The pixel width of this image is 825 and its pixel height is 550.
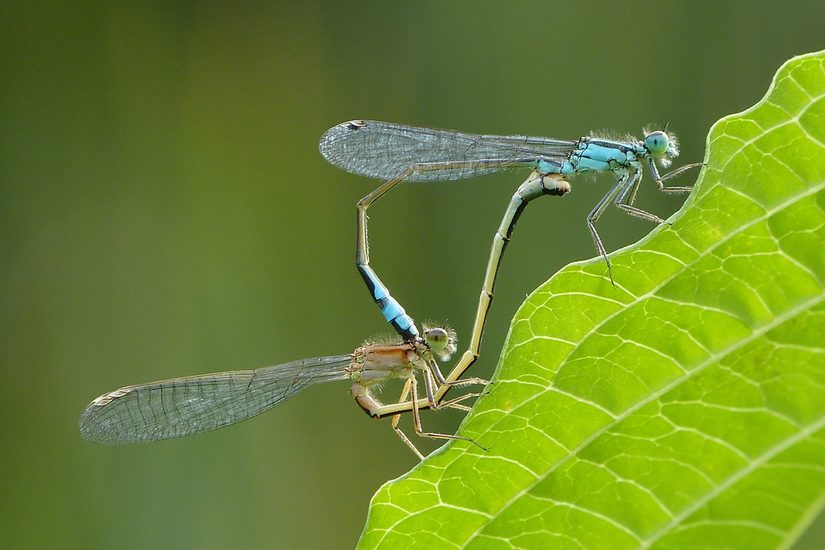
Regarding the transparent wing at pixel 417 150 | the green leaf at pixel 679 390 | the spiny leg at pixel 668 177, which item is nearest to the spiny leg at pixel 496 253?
the transparent wing at pixel 417 150

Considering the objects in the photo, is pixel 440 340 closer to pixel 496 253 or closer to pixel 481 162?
pixel 496 253

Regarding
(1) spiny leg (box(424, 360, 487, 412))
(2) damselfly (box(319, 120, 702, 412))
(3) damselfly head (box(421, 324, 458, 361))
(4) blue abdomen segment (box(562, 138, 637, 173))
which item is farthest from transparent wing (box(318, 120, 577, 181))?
(1) spiny leg (box(424, 360, 487, 412))

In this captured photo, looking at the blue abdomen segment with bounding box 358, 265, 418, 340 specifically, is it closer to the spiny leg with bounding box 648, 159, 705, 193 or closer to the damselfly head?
the damselfly head

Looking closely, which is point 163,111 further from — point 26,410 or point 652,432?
point 652,432

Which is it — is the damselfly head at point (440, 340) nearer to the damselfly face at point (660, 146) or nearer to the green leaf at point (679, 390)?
the damselfly face at point (660, 146)

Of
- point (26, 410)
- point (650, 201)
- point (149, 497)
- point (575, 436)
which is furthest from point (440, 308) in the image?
point (575, 436)
